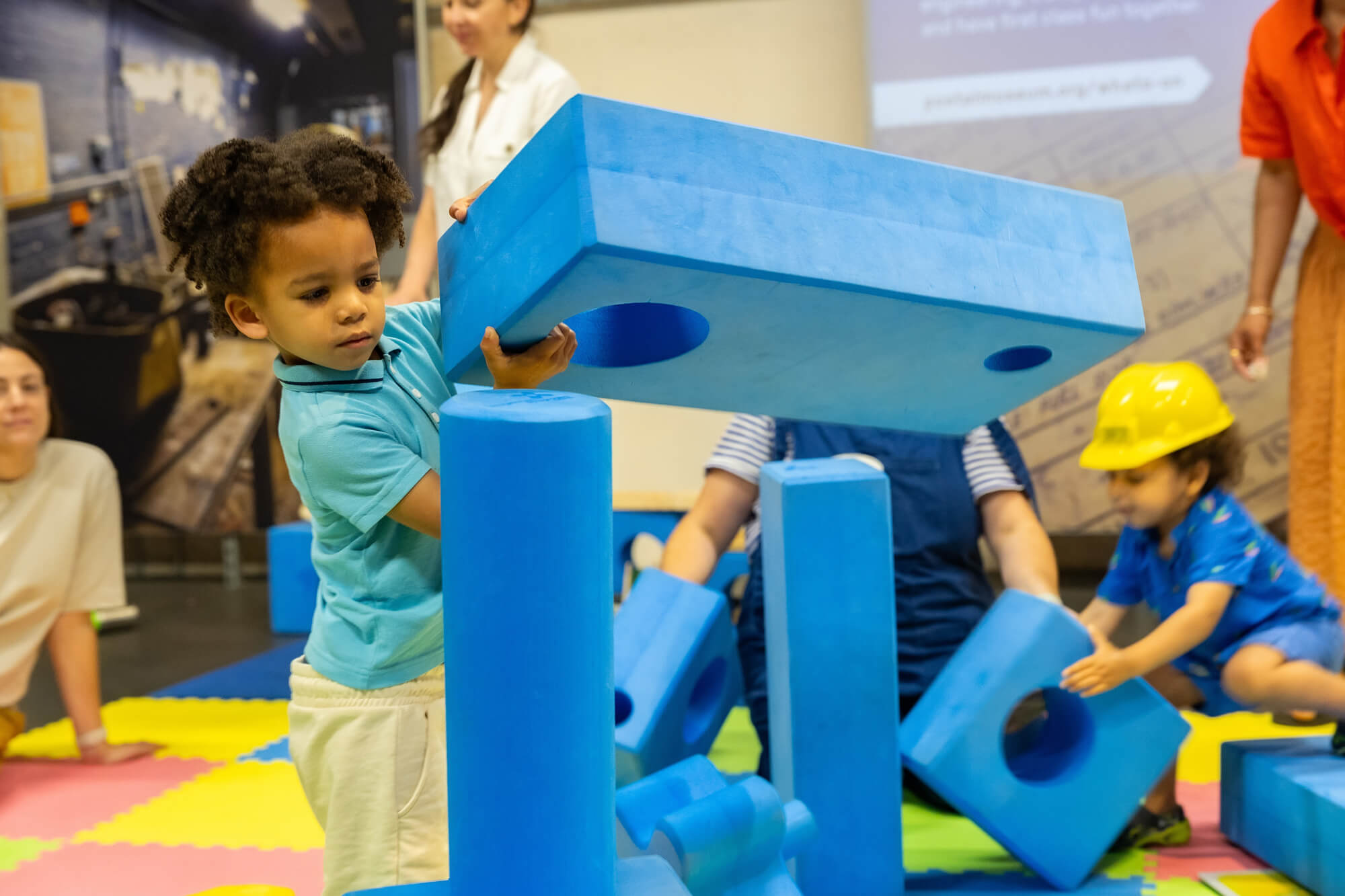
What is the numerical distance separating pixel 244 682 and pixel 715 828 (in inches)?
62.8

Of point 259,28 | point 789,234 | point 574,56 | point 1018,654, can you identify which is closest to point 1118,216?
point 789,234

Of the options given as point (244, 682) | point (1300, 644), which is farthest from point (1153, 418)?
point (244, 682)

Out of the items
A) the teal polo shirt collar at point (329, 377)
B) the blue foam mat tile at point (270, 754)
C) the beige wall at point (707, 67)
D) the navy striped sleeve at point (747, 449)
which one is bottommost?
the blue foam mat tile at point (270, 754)

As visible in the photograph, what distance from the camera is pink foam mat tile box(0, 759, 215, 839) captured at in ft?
4.93

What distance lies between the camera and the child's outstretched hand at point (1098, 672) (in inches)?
45.6

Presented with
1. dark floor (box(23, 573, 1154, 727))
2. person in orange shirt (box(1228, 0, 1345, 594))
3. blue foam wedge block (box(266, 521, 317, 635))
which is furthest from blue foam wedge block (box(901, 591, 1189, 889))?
blue foam wedge block (box(266, 521, 317, 635))

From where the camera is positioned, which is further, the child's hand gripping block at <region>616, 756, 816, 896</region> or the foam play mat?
the foam play mat

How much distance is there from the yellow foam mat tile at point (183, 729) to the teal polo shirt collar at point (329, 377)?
3.57 feet

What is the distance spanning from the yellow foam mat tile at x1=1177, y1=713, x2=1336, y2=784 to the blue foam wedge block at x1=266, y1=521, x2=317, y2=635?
1.65 metres

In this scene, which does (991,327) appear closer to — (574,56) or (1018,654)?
(1018,654)

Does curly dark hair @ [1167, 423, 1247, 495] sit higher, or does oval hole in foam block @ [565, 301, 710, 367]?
oval hole in foam block @ [565, 301, 710, 367]

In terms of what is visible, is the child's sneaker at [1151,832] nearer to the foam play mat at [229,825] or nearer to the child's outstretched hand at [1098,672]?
the foam play mat at [229,825]

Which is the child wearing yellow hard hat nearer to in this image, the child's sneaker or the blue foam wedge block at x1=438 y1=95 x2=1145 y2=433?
the child's sneaker

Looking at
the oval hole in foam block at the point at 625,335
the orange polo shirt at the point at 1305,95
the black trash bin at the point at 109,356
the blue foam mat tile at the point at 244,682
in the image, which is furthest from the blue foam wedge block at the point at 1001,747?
the black trash bin at the point at 109,356
